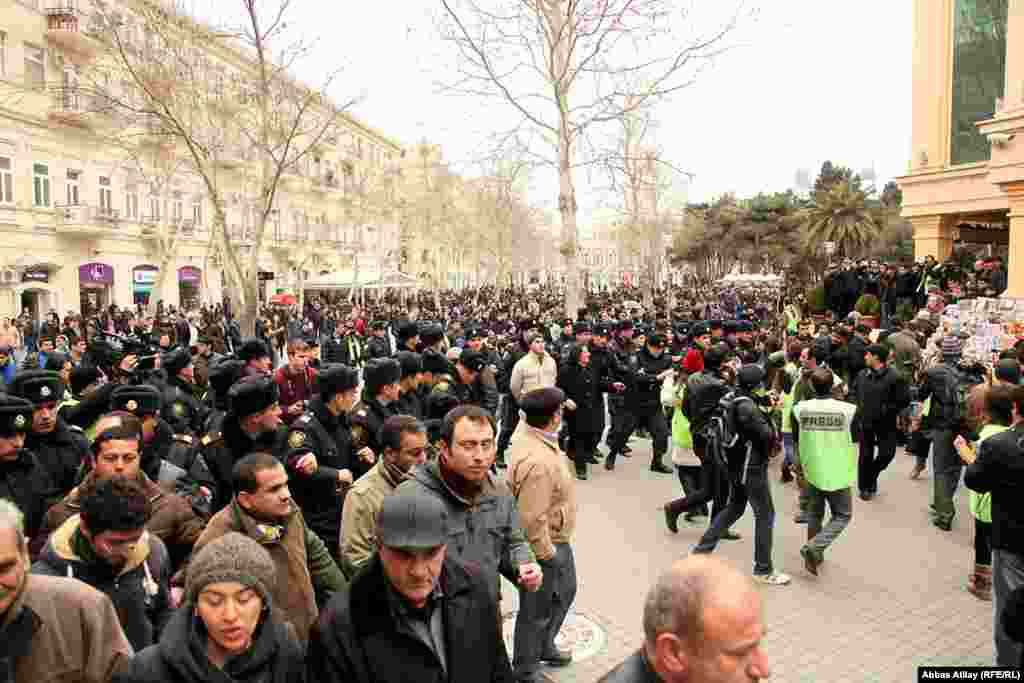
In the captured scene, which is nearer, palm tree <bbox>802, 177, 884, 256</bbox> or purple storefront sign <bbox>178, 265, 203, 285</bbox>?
purple storefront sign <bbox>178, 265, 203, 285</bbox>

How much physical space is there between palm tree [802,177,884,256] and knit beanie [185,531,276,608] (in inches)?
1597

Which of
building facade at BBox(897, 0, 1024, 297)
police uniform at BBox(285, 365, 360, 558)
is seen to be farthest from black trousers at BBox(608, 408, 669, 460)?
building facade at BBox(897, 0, 1024, 297)

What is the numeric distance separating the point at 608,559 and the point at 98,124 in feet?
89.1

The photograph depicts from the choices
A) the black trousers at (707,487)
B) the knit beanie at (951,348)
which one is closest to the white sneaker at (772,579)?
the black trousers at (707,487)

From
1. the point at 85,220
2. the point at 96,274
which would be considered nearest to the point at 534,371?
the point at 85,220

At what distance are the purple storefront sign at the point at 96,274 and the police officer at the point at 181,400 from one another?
24.1 m

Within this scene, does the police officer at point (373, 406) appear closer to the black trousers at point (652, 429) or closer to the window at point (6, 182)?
the black trousers at point (652, 429)

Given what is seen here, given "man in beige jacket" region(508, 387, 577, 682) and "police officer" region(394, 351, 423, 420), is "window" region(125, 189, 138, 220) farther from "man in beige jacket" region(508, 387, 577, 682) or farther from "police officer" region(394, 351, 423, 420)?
"man in beige jacket" region(508, 387, 577, 682)

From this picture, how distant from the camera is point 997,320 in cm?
1282

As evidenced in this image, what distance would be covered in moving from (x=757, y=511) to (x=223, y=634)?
4.59 m

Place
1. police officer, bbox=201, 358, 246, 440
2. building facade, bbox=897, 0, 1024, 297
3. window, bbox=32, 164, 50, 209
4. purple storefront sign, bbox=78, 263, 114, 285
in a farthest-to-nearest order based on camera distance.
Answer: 1. purple storefront sign, bbox=78, 263, 114, 285
2. window, bbox=32, 164, 50, 209
3. building facade, bbox=897, 0, 1024, 297
4. police officer, bbox=201, 358, 246, 440

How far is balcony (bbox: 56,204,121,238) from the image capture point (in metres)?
25.7

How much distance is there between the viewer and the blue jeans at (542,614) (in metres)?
4.05

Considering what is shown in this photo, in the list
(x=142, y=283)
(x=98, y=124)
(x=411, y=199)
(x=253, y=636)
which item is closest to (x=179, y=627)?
(x=253, y=636)
